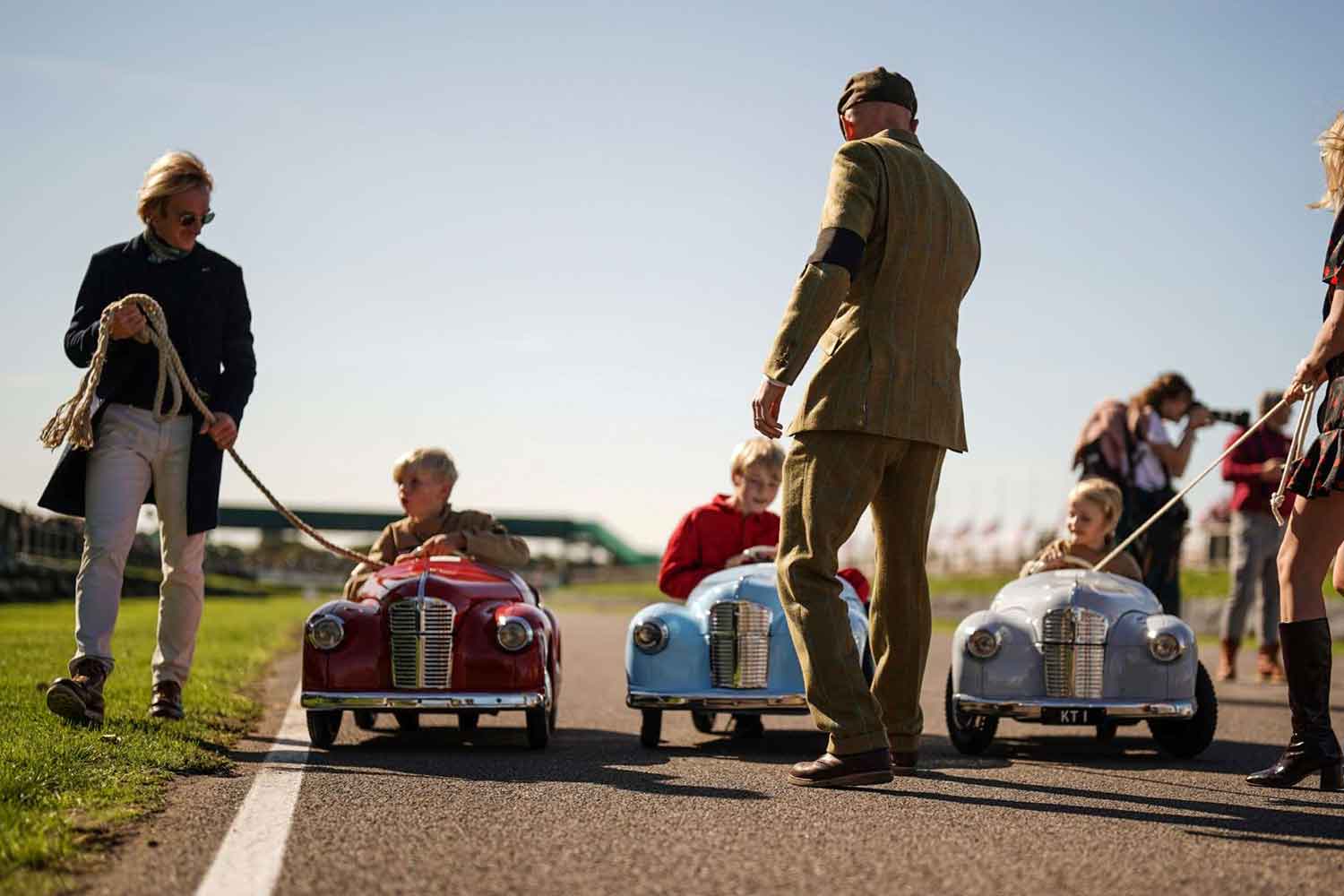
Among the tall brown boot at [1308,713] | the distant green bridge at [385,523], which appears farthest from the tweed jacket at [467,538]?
the distant green bridge at [385,523]

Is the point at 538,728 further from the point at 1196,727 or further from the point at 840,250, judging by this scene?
the point at 1196,727

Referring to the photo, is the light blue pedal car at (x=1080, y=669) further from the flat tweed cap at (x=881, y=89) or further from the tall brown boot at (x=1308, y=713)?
the flat tweed cap at (x=881, y=89)

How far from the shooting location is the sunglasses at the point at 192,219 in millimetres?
7223

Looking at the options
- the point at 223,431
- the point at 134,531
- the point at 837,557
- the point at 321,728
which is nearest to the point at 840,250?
the point at 837,557

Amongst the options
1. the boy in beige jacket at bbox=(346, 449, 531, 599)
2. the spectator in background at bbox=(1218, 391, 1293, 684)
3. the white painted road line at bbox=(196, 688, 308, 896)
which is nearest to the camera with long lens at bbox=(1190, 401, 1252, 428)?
the spectator in background at bbox=(1218, 391, 1293, 684)

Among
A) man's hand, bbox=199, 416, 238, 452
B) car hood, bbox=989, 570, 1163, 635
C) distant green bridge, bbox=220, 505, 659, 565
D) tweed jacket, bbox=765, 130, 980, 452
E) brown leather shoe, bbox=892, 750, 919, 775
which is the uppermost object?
distant green bridge, bbox=220, 505, 659, 565

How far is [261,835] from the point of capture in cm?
424

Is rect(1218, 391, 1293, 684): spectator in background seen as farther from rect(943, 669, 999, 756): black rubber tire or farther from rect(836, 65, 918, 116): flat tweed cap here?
rect(836, 65, 918, 116): flat tweed cap

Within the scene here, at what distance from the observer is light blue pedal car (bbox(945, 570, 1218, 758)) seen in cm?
670

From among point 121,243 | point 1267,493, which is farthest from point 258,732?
point 1267,493

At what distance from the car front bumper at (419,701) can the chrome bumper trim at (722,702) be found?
0.49 metres

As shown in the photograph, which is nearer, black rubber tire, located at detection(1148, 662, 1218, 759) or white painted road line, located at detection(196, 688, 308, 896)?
white painted road line, located at detection(196, 688, 308, 896)

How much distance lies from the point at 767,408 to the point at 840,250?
603 mm

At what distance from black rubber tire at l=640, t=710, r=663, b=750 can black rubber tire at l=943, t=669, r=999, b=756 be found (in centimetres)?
129
